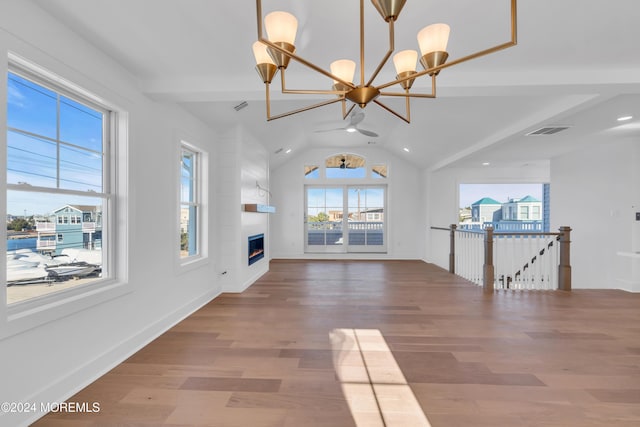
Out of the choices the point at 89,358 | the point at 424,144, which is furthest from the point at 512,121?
the point at 89,358

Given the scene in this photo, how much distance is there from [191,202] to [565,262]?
5.55m

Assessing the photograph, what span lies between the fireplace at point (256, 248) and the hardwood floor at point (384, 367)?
126 cm

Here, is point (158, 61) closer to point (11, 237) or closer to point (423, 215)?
point (11, 237)

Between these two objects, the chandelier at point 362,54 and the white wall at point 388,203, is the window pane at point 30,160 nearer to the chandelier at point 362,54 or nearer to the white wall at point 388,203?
the chandelier at point 362,54

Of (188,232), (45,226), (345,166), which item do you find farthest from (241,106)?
(345,166)

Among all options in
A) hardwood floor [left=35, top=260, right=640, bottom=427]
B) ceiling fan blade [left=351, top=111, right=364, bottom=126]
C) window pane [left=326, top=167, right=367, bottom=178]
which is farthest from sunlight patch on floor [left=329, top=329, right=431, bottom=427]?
window pane [left=326, top=167, right=367, bottom=178]

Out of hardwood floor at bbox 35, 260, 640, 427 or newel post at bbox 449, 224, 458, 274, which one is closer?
hardwood floor at bbox 35, 260, 640, 427

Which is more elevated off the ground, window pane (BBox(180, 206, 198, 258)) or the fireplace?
window pane (BBox(180, 206, 198, 258))

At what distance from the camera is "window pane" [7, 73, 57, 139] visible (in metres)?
1.71

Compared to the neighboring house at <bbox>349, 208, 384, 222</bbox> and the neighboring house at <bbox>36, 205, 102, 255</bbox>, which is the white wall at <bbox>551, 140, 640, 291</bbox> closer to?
the neighboring house at <bbox>349, 208, 384, 222</bbox>

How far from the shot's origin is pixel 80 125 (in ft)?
7.14

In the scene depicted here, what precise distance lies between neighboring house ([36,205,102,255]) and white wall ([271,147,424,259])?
215 inches

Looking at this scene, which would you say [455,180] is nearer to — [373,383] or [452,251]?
[452,251]

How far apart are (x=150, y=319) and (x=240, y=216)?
196 cm
